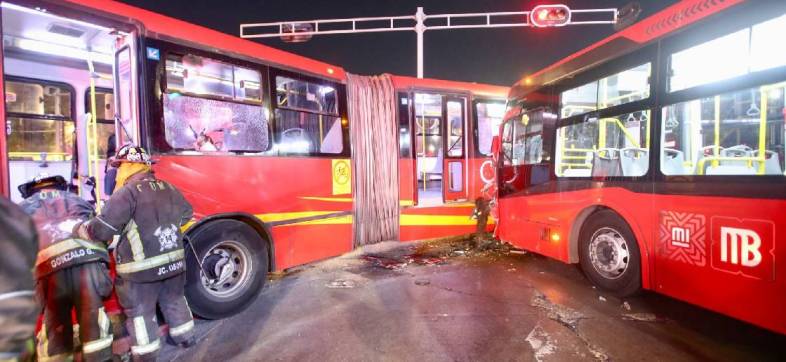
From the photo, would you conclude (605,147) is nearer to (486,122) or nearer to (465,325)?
(465,325)

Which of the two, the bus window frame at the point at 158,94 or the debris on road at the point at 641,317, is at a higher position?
the bus window frame at the point at 158,94

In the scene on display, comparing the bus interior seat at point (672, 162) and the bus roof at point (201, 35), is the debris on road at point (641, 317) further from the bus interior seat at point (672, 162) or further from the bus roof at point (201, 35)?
the bus roof at point (201, 35)

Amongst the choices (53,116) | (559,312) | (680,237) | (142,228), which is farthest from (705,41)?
(53,116)

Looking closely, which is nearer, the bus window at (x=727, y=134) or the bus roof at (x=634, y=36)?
the bus window at (x=727, y=134)

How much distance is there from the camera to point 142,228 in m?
3.13

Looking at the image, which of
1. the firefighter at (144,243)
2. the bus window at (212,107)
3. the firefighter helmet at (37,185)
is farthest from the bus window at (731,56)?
the firefighter helmet at (37,185)

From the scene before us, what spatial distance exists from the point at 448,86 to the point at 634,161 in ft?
13.1

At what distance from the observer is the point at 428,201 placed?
7.81 meters

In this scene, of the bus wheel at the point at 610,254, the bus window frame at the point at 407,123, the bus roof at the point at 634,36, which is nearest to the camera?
the bus roof at the point at 634,36

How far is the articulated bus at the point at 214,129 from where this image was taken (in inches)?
153

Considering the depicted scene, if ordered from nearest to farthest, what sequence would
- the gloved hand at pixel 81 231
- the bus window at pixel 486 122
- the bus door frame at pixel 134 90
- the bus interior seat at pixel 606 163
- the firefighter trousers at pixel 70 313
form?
the gloved hand at pixel 81 231
the firefighter trousers at pixel 70 313
the bus door frame at pixel 134 90
the bus interior seat at pixel 606 163
the bus window at pixel 486 122

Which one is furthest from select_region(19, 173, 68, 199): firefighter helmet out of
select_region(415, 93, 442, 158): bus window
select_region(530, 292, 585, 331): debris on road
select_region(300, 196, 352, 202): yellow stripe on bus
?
select_region(415, 93, 442, 158): bus window

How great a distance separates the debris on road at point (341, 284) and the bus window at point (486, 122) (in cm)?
390

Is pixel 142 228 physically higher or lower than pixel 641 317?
higher
